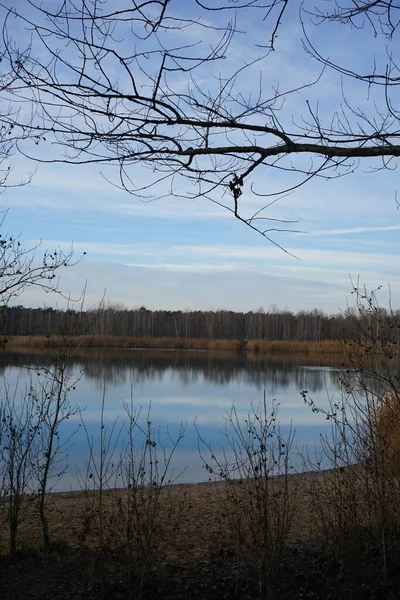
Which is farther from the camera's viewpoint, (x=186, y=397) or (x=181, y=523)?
(x=186, y=397)

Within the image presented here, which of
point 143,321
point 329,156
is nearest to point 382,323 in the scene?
point 329,156

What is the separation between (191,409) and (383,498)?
41.4 feet

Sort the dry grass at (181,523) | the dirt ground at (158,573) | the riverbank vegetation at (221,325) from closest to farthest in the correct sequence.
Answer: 1. the dirt ground at (158,573)
2. the dry grass at (181,523)
3. the riverbank vegetation at (221,325)

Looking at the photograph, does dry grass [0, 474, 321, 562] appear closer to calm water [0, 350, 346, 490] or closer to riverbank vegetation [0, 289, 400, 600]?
riverbank vegetation [0, 289, 400, 600]

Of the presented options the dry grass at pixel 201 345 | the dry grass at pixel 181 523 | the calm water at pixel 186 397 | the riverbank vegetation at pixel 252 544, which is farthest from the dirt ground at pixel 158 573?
the dry grass at pixel 201 345

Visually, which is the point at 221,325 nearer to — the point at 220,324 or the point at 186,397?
the point at 220,324

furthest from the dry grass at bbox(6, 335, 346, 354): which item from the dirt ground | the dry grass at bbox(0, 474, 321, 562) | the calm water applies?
the dirt ground

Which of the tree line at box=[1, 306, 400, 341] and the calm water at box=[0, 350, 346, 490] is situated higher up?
the tree line at box=[1, 306, 400, 341]

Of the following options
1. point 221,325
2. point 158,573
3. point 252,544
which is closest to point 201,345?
point 221,325

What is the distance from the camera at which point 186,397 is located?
19.4 m

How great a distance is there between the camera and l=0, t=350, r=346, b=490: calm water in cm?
1082

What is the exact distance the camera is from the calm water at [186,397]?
1082 centimetres

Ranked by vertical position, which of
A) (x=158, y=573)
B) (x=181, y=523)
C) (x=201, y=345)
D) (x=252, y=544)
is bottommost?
(x=181, y=523)

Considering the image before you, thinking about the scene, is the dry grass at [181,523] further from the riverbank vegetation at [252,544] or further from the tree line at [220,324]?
the tree line at [220,324]
